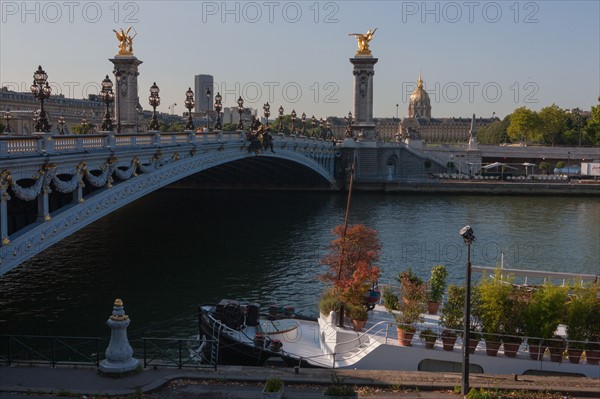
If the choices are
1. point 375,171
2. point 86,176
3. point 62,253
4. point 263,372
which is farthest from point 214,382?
point 375,171

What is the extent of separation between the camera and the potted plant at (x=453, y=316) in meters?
16.7

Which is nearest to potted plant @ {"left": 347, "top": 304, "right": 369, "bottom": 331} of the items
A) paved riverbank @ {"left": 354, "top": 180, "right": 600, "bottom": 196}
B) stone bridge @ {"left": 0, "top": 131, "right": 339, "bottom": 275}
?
stone bridge @ {"left": 0, "top": 131, "right": 339, "bottom": 275}

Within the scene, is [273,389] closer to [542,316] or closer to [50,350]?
[542,316]

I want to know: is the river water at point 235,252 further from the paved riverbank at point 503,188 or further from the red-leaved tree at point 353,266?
the paved riverbank at point 503,188

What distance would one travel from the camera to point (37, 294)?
27469mm

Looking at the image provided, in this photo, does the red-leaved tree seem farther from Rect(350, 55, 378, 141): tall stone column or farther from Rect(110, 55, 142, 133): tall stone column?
Rect(350, 55, 378, 141): tall stone column

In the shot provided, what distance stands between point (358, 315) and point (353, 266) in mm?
2015

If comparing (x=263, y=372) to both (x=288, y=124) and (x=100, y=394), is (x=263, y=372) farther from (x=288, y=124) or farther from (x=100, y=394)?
(x=288, y=124)

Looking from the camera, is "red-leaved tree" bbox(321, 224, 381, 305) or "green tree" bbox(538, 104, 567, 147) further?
"green tree" bbox(538, 104, 567, 147)

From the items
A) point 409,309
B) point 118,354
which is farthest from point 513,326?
point 118,354

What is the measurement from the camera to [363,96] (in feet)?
304

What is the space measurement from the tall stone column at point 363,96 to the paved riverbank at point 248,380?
7711 cm

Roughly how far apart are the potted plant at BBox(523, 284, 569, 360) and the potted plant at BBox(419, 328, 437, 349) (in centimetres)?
214

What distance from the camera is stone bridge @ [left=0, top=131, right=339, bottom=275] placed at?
776 inches
